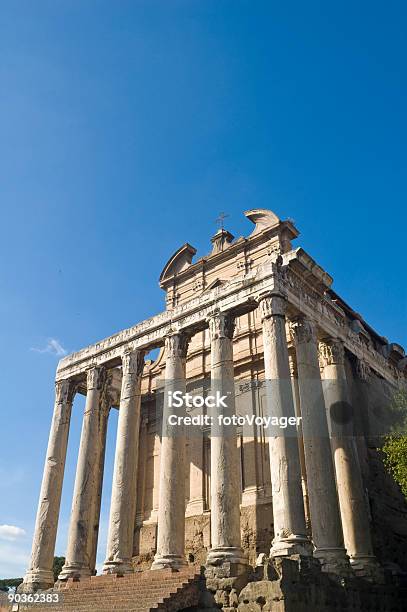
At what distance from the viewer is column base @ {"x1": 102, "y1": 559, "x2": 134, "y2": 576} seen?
1895cm

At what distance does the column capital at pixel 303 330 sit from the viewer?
20109mm

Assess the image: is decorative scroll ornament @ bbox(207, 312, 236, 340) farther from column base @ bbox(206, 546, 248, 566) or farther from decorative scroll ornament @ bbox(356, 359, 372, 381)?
column base @ bbox(206, 546, 248, 566)

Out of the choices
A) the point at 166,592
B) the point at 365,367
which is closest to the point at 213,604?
the point at 166,592

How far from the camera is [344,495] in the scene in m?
19.0

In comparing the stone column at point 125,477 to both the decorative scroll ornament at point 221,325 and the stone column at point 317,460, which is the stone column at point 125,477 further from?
the stone column at point 317,460

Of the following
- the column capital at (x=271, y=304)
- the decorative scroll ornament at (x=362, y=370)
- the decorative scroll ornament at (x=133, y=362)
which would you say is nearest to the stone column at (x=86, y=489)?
the decorative scroll ornament at (x=133, y=362)

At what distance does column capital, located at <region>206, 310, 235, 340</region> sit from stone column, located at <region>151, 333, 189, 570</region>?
202 cm

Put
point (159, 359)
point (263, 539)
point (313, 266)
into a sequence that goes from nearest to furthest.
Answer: point (263, 539) < point (313, 266) < point (159, 359)

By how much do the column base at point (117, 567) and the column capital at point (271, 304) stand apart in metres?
9.71

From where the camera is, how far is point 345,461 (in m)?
19.4

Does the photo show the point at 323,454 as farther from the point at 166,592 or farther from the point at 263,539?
the point at 166,592

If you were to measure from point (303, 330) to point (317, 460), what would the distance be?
475 cm

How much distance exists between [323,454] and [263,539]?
474 cm

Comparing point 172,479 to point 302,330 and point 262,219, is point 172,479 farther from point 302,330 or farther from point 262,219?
point 262,219
